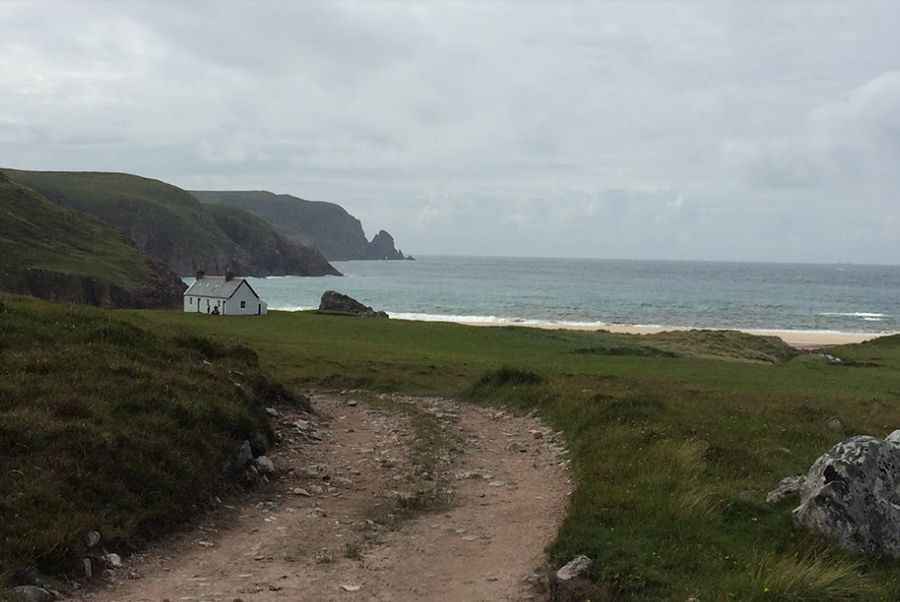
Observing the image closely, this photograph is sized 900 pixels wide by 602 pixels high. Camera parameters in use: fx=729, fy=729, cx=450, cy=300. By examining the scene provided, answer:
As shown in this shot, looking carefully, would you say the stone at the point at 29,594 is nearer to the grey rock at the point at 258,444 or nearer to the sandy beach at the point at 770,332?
the grey rock at the point at 258,444

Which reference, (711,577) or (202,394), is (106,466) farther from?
(711,577)

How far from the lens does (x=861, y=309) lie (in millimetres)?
154500

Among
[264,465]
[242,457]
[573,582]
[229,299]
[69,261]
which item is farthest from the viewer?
[69,261]

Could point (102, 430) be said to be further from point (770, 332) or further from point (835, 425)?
point (770, 332)

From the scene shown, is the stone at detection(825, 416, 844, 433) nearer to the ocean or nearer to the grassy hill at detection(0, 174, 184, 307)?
the ocean

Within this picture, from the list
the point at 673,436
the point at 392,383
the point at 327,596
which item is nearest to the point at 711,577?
the point at 327,596

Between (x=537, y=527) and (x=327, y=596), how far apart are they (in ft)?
13.8

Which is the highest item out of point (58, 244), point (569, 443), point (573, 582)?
point (58, 244)

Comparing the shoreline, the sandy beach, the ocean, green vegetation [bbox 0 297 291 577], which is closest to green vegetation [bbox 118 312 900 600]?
green vegetation [bbox 0 297 291 577]

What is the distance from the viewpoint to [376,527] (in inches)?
512

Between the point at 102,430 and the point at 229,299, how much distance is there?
6503 cm

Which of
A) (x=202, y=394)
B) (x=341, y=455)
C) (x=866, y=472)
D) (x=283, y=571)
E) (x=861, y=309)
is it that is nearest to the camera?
(x=283, y=571)

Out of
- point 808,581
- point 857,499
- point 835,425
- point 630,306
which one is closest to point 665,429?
point 835,425

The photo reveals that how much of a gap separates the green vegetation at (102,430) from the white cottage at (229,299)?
54837mm
